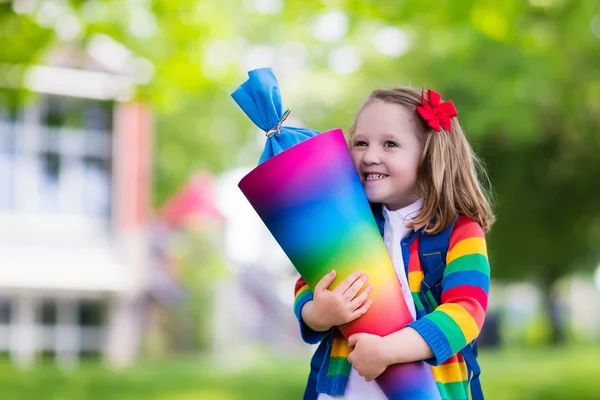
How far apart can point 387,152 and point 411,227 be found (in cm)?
21

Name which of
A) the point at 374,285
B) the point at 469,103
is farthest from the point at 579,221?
the point at 374,285

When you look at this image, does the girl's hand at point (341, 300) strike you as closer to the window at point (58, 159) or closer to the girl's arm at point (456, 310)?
the girl's arm at point (456, 310)

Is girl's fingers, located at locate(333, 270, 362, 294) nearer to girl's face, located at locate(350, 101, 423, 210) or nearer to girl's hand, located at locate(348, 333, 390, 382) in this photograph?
girl's hand, located at locate(348, 333, 390, 382)

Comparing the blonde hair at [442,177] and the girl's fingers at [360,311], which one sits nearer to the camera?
the girl's fingers at [360,311]

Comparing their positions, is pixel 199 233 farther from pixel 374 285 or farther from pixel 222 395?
pixel 374 285

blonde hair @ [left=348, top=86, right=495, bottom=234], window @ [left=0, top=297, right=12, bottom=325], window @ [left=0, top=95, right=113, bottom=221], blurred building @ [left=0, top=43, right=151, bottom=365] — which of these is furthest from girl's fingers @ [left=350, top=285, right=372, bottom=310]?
window @ [left=0, top=297, right=12, bottom=325]

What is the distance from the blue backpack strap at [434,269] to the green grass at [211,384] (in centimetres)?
553

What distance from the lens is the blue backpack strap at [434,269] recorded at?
2129 mm

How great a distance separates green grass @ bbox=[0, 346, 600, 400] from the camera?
7.87 m

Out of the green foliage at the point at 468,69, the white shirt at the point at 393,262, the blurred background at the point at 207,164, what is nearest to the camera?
the white shirt at the point at 393,262

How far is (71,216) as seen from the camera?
1680 centimetres

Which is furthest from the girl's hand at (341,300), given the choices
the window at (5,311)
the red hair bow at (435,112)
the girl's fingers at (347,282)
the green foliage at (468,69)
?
the window at (5,311)

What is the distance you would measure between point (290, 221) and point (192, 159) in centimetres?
2340

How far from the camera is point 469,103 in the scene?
11641 mm
